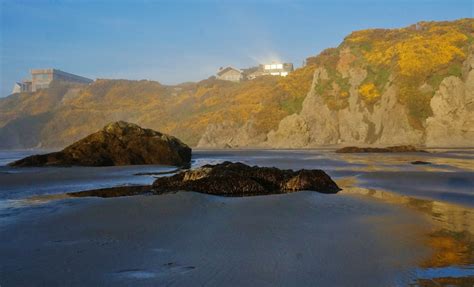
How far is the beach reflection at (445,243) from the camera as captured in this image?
13.8ft

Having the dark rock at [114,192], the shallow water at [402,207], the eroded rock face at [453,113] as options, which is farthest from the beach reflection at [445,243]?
the eroded rock face at [453,113]

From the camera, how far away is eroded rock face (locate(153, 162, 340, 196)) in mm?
10844

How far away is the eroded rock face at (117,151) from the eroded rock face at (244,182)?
11.3 meters

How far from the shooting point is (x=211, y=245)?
5.61 m

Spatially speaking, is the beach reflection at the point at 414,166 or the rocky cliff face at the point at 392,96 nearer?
the beach reflection at the point at 414,166

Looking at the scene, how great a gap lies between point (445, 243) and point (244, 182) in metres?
6.06

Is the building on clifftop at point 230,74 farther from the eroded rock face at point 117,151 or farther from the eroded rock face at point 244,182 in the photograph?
the eroded rock face at point 244,182

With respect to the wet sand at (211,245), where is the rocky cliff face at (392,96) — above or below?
above

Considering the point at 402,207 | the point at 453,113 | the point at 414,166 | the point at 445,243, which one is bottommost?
the point at 414,166

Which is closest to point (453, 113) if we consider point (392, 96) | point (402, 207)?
point (392, 96)

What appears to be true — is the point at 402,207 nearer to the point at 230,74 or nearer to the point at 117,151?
the point at 117,151

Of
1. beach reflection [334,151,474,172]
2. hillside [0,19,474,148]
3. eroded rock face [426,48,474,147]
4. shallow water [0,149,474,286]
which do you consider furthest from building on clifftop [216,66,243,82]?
shallow water [0,149,474,286]

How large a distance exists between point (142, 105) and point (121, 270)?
13411 centimetres

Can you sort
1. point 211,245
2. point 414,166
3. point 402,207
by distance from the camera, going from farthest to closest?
point 414,166 < point 402,207 < point 211,245
